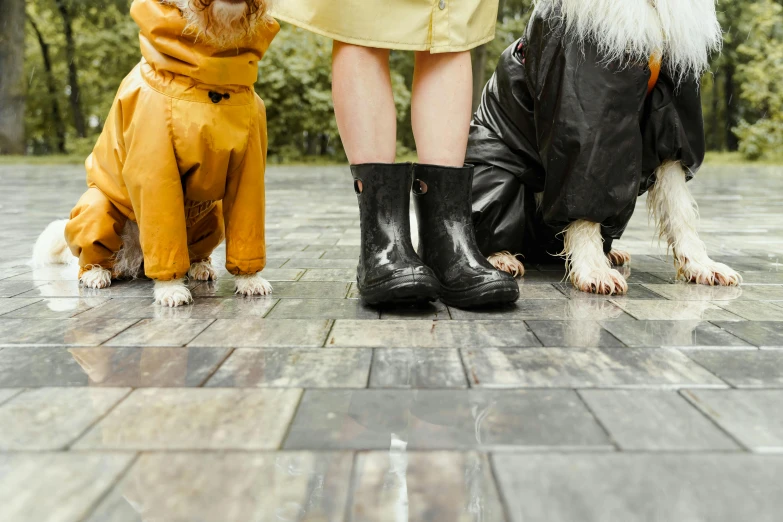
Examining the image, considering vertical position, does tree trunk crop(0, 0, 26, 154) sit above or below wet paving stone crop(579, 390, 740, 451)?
above

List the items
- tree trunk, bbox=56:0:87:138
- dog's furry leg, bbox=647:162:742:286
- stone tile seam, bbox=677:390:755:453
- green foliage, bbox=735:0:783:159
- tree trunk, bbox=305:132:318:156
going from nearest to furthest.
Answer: stone tile seam, bbox=677:390:755:453 < dog's furry leg, bbox=647:162:742:286 < green foliage, bbox=735:0:783:159 < tree trunk, bbox=305:132:318:156 < tree trunk, bbox=56:0:87:138

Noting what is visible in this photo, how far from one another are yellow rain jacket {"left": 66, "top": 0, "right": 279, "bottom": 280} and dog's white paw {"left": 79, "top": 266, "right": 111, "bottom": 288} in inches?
14.8

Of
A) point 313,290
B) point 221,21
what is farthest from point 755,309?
point 221,21

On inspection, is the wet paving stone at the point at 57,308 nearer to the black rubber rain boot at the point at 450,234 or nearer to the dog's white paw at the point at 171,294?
the dog's white paw at the point at 171,294

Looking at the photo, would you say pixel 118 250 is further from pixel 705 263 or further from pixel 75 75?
pixel 75 75

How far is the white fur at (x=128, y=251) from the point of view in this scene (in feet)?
8.81

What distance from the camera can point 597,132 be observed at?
235 cm

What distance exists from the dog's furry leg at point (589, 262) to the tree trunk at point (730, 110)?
2263 cm

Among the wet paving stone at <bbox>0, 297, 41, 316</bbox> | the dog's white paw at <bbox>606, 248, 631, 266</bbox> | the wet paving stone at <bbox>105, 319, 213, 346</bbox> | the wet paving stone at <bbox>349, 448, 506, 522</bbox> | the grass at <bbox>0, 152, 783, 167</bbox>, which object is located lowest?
the wet paving stone at <bbox>0, 297, 41, 316</bbox>

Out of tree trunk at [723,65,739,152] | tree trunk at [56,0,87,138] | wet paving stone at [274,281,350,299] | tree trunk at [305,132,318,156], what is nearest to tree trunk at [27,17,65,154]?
tree trunk at [56,0,87,138]

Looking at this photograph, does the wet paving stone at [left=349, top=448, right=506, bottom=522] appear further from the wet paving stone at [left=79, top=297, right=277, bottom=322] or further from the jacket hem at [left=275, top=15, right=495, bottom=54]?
the jacket hem at [left=275, top=15, right=495, bottom=54]

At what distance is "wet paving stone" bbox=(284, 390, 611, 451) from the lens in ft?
3.81

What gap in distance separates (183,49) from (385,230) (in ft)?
2.86

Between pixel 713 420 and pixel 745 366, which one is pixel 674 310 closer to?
pixel 745 366
